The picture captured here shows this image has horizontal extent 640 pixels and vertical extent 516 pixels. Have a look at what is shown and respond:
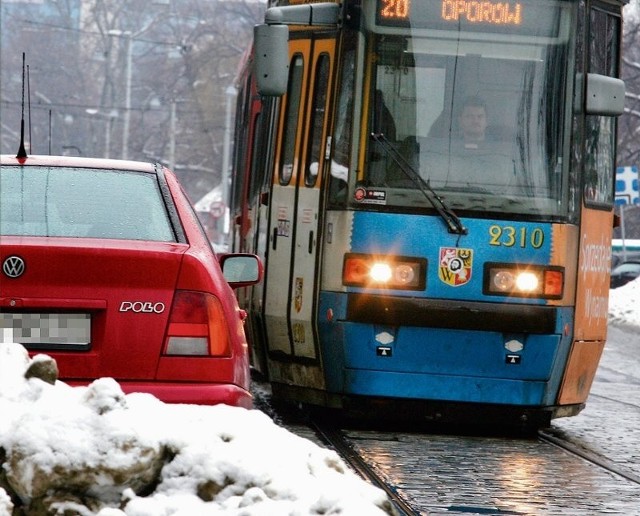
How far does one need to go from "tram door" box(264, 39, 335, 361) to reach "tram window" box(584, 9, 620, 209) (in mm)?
1626

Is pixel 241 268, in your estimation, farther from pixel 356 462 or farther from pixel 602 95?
pixel 602 95

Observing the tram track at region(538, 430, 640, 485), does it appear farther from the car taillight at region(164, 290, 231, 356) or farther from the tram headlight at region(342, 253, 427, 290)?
the car taillight at region(164, 290, 231, 356)

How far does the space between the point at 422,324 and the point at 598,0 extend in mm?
2382

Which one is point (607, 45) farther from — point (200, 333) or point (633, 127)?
point (633, 127)

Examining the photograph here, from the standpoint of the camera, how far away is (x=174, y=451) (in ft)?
16.3

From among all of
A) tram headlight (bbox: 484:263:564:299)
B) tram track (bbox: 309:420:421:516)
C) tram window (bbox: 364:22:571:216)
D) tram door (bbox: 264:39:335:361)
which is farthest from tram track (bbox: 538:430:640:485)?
tram door (bbox: 264:39:335:361)

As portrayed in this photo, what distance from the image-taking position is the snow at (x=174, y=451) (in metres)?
4.77

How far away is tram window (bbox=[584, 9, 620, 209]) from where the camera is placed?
10.6m

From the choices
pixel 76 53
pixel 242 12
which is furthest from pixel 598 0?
pixel 76 53

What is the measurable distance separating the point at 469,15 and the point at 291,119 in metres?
1.41

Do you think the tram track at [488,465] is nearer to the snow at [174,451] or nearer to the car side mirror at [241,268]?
the car side mirror at [241,268]

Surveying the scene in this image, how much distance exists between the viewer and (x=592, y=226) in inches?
421

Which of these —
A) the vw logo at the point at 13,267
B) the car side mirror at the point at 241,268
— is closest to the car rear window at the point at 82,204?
the vw logo at the point at 13,267

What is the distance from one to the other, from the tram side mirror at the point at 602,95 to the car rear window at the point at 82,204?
13.0ft
